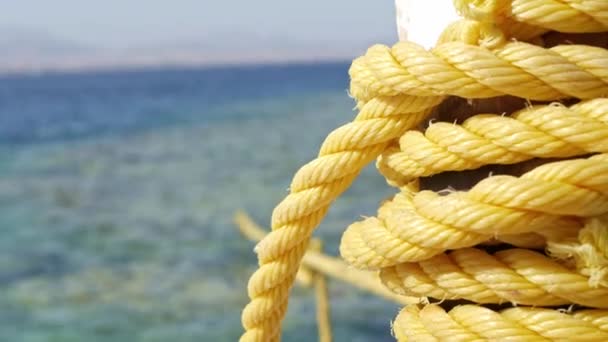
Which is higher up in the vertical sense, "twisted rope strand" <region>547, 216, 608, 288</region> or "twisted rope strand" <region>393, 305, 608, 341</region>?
"twisted rope strand" <region>547, 216, 608, 288</region>

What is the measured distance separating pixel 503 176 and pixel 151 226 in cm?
884

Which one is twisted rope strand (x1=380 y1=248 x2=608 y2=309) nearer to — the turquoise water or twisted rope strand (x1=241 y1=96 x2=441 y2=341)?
twisted rope strand (x1=241 y1=96 x2=441 y2=341)

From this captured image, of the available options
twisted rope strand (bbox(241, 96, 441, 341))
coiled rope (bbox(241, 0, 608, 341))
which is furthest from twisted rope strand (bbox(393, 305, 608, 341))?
twisted rope strand (bbox(241, 96, 441, 341))

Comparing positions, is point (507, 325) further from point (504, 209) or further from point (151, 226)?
point (151, 226)

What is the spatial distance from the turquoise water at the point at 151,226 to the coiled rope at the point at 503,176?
29 centimetres

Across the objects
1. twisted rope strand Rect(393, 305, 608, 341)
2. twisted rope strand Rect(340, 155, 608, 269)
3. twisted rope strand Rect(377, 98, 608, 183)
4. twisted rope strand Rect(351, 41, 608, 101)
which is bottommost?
twisted rope strand Rect(393, 305, 608, 341)

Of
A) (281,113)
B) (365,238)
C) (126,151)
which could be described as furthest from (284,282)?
(281,113)

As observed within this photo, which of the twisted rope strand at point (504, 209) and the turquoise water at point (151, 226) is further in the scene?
the turquoise water at point (151, 226)

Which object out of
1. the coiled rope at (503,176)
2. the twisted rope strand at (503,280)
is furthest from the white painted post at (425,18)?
the twisted rope strand at (503,280)

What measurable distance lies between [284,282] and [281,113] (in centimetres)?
2306

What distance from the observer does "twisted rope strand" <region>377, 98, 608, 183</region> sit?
592 millimetres

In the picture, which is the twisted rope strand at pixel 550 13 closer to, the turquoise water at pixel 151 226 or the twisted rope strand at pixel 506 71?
the twisted rope strand at pixel 506 71

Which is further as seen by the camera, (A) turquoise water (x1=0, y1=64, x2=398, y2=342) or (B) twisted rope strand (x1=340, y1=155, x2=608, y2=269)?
(A) turquoise water (x1=0, y1=64, x2=398, y2=342)

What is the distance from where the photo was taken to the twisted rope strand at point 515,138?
592mm
